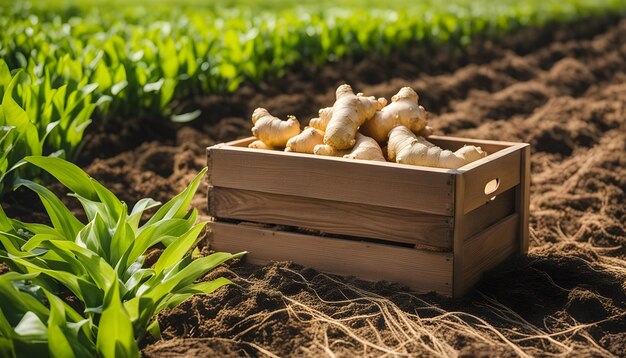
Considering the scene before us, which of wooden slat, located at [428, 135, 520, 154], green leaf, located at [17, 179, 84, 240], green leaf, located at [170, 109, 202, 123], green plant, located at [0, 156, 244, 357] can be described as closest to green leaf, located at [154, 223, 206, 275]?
green plant, located at [0, 156, 244, 357]

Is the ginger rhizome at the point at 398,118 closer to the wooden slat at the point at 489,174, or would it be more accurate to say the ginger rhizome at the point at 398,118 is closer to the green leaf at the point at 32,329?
the wooden slat at the point at 489,174

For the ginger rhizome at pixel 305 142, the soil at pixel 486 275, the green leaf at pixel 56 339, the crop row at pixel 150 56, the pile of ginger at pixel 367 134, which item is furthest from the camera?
the crop row at pixel 150 56

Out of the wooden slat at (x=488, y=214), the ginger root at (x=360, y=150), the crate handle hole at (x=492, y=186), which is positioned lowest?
the wooden slat at (x=488, y=214)

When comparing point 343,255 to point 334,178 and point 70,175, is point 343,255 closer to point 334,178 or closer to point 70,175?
point 334,178

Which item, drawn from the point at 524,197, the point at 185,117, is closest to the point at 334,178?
the point at 524,197

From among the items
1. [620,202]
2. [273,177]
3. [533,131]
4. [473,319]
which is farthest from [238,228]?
[533,131]

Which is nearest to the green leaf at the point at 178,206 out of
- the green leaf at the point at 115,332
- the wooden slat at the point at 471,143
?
the green leaf at the point at 115,332

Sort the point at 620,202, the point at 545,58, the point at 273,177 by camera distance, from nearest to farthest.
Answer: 1. the point at 273,177
2. the point at 620,202
3. the point at 545,58

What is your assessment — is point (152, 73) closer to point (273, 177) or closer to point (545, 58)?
point (273, 177)
